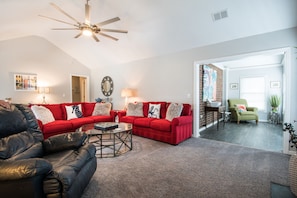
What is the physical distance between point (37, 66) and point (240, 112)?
25.5 feet

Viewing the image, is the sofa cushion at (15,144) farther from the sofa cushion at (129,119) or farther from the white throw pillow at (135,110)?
the white throw pillow at (135,110)

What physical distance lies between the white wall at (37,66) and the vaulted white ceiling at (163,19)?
42 centimetres

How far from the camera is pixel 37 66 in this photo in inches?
215

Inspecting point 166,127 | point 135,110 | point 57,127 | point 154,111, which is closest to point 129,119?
point 135,110

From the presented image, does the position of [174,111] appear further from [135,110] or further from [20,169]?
[20,169]

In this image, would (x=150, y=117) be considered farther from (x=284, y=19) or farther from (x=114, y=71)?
(x=284, y=19)

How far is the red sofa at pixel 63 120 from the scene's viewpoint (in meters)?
3.49

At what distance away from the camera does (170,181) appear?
2.05 m

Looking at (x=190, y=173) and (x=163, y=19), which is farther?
(x=163, y=19)

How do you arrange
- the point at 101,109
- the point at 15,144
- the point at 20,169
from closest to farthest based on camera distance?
the point at 20,169 < the point at 15,144 < the point at 101,109

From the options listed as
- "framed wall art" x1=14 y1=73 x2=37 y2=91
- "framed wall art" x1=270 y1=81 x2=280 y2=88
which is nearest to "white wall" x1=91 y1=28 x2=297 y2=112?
"framed wall art" x1=14 y1=73 x2=37 y2=91

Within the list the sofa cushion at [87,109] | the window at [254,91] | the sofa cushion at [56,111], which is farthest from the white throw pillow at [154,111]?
the window at [254,91]

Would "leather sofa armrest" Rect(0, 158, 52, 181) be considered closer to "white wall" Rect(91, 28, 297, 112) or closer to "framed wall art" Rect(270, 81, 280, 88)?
"white wall" Rect(91, 28, 297, 112)

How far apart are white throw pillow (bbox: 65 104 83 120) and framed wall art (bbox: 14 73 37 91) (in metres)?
2.14
